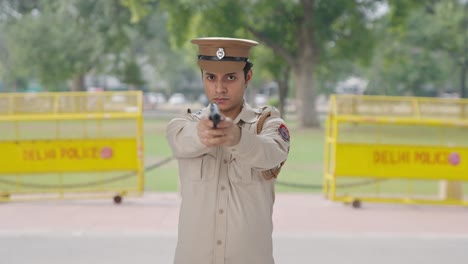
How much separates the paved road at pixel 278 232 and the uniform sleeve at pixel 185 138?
13.3ft

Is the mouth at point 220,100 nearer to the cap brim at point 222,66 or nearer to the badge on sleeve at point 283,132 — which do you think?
the cap brim at point 222,66

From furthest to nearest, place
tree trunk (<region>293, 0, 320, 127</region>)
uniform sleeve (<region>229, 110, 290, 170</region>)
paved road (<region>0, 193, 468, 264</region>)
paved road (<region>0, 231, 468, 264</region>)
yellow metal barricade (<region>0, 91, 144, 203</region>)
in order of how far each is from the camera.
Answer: tree trunk (<region>293, 0, 320, 127</region>)
yellow metal barricade (<region>0, 91, 144, 203</region>)
paved road (<region>0, 193, 468, 264</region>)
paved road (<region>0, 231, 468, 264</region>)
uniform sleeve (<region>229, 110, 290, 170</region>)

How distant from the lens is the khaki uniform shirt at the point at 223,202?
8.60 ft

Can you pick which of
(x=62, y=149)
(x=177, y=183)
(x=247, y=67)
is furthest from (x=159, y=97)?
(x=247, y=67)

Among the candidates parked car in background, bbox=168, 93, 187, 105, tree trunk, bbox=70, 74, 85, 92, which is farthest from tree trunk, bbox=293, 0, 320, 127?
parked car in background, bbox=168, 93, 187, 105

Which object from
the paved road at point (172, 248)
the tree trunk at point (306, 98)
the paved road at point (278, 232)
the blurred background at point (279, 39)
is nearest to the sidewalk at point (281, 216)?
the paved road at point (278, 232)

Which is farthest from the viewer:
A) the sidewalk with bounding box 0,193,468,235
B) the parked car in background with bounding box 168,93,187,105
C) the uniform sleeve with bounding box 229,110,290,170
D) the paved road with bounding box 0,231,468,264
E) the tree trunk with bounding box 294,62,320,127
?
the parked car in background with bounding box 168,93,187,105

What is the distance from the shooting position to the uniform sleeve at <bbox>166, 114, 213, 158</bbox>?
8.19 feet

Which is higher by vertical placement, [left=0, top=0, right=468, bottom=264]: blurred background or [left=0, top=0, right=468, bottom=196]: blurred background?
[left=0, top=0, right=468, bottom=196]: blurred background

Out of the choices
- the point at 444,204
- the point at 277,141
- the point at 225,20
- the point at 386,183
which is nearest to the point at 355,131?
the point at 225,20

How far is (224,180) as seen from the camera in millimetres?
2646

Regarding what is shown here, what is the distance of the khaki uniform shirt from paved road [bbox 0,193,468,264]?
3970mm

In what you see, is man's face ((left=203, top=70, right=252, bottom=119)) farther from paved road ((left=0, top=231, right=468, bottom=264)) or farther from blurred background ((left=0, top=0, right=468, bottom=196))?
blurred background ((left=0, top=0, right=468, bottom=196))

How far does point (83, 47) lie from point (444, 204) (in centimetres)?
3004
